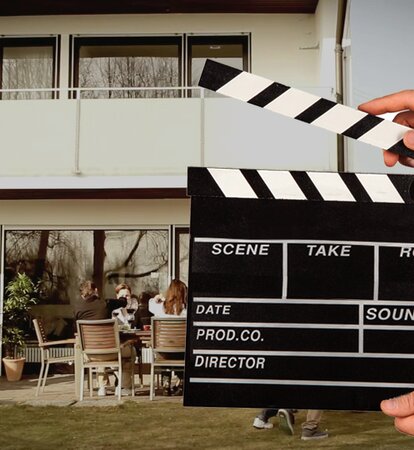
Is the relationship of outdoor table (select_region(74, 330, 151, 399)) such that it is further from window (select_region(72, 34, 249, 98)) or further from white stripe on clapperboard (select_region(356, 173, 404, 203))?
white stripe on clapperboard (select_region(356, 173, 404, 203))

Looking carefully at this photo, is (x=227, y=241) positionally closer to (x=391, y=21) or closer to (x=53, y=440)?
(x=53, y=440)

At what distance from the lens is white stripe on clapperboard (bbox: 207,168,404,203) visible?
1.99 metres

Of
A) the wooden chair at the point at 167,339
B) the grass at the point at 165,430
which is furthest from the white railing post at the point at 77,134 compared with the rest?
the grass at the point at 165,430

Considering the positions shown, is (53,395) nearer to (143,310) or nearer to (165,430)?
(143,310)

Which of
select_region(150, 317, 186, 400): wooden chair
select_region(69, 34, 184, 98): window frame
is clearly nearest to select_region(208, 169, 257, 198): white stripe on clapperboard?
select_region(150, 317, 186, 400): wooden chair

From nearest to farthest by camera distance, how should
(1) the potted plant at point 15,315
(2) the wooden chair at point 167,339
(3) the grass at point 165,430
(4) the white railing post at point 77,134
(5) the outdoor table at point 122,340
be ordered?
(3) the grass at point 165,430
(2) the wooden chair at point 167,339
(5) the outdoor table at point 122,340
(4) the white railing post at point 77,134
(1) the potted plant at point 15,315

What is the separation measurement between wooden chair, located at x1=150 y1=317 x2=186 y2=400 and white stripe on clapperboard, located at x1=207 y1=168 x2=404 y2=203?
727 centimetres

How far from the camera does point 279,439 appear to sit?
7.21m

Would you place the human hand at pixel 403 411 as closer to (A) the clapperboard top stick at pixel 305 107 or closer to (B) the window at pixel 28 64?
(A) the clapperboard top stick at pixel 305 107

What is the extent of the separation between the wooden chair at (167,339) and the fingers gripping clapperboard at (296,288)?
7.21 meters

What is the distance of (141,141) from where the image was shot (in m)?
11.0

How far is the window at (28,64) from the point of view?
42.7ft

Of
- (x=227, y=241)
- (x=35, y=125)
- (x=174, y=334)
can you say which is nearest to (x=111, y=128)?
(x=35, y=125)

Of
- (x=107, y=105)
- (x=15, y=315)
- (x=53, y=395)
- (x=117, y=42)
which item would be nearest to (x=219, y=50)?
(x=117, y=42)
